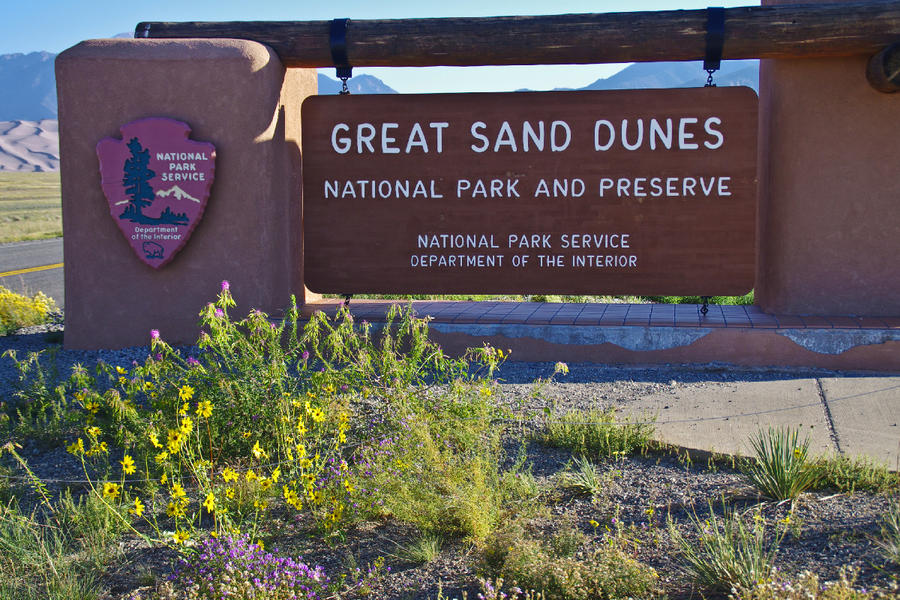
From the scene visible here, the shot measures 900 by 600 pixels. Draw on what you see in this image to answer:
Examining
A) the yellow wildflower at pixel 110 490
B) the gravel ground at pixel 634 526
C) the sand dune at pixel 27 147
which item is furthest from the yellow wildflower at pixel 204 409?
the sand dune at pixel 27 147

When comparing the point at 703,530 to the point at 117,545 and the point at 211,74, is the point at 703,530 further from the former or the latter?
the point at 211,74

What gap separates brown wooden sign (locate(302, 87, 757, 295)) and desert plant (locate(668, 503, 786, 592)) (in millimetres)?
3715

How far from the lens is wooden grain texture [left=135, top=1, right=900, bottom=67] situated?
683 centimetres

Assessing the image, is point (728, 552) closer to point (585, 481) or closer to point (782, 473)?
point (782, 473)

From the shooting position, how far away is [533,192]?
293 inches

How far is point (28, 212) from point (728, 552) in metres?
48.1

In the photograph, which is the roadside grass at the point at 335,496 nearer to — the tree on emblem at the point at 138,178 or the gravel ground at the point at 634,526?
the gravel ground at the point at 634,526

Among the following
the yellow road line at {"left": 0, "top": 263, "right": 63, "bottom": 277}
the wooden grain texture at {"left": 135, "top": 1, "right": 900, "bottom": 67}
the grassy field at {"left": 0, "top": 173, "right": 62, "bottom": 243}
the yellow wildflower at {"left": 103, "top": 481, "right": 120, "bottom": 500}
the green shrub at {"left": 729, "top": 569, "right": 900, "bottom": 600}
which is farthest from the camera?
the grassy field at {"left": 0, "top": 173, "right": 62, "bottom": 243}

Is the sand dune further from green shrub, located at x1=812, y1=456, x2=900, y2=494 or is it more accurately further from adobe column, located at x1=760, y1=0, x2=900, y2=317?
green shrub, located at x1=812, y1=456, x2=900, y2=494

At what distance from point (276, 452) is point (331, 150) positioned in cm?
342

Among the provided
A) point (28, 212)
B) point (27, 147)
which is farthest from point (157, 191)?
point (27, 147)

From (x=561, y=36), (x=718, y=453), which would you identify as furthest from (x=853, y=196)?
(x=718, y=453)

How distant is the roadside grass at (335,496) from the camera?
3.51 metres

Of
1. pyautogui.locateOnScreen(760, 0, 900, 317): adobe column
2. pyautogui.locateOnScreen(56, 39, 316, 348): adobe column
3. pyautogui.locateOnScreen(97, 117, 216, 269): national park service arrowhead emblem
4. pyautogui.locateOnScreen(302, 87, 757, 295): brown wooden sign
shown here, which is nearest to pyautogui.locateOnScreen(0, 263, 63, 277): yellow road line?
pyautogui.locateOnScreen(56, 39, 316, 348): adobe column
